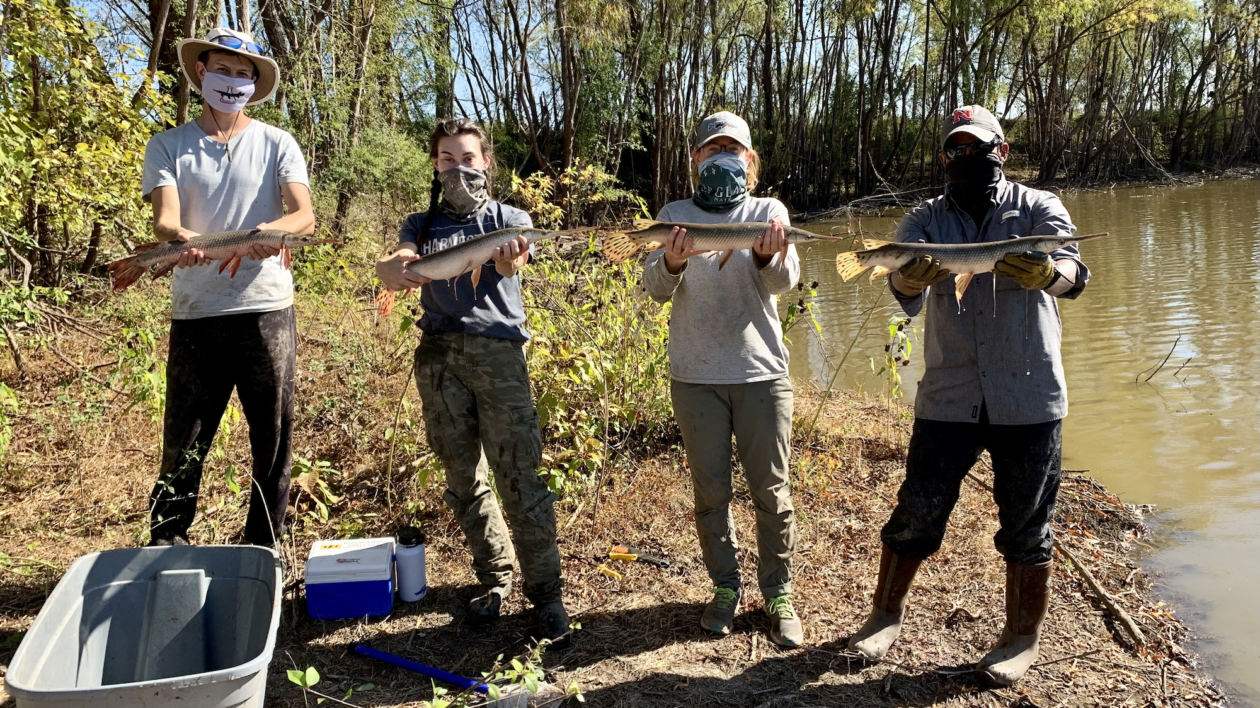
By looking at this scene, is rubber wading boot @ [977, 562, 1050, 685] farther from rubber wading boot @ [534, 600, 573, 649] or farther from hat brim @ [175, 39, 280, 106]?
hat brim @ [175, 39, 280, 106]

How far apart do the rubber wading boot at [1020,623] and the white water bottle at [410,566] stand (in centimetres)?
270

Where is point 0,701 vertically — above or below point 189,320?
below

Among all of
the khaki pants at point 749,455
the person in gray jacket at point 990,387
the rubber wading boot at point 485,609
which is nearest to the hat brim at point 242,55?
the khaki pants at point 749,455

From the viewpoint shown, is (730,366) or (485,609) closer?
(730,366)

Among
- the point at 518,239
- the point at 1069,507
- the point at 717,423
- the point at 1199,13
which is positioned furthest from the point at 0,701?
the point at 1199,13

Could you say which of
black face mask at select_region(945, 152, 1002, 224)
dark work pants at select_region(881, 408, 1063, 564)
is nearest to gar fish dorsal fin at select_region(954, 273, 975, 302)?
black face mask at select_region(945, 152, 1002, 224)

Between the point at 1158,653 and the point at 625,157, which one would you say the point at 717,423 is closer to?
the point at 1158,653

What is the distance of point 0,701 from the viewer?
311 cm

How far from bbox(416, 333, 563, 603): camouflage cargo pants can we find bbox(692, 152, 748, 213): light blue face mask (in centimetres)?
115

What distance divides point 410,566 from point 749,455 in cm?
185

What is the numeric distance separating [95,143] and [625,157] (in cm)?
2931

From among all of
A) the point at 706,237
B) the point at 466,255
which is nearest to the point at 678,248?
the point at 706,237

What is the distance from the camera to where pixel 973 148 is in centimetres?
320

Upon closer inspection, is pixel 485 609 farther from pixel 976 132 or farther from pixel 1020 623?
pixel 976 132
